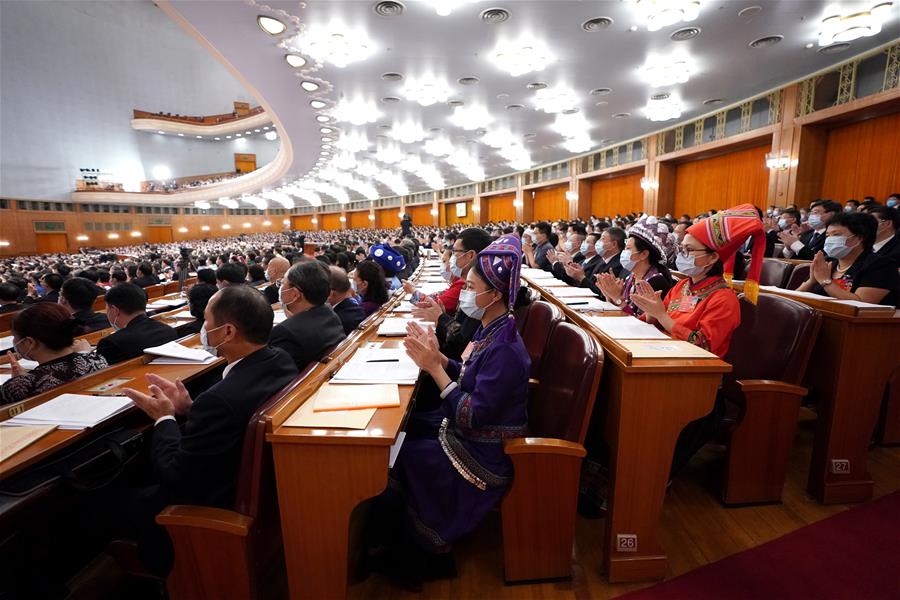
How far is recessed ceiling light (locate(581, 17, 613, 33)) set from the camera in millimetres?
5938

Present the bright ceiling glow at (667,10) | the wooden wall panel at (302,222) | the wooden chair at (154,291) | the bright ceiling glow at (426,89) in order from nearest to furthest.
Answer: the bright ceiling glow at (667,10) → the wooden chair at (154,291) → the bright ceiling glow at (426,89) → the wooden wall panel at (302,222)

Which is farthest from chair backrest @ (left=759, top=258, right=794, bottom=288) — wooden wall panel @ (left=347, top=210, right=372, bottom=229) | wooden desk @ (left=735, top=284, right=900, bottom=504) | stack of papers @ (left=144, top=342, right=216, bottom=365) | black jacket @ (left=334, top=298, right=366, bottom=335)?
wooden wall panel @ (left=347, top=210, right=372, bottom=229)

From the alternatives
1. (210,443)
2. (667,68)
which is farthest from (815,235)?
(210,443)

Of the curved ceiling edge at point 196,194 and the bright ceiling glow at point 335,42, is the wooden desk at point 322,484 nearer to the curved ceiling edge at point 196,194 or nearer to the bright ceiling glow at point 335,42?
the bright ceiling glow at point 335,42

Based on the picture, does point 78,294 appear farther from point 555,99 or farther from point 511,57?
A: point 555,99

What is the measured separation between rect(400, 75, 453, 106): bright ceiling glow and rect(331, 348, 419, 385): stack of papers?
742 cm

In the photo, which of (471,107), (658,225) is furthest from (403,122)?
(658,225)

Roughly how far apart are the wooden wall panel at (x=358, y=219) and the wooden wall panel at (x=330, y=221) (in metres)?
1.60

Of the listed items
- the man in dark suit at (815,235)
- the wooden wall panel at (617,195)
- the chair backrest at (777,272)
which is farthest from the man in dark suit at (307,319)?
the wooden wall panel at (617,195)

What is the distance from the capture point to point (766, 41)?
6.86 metres

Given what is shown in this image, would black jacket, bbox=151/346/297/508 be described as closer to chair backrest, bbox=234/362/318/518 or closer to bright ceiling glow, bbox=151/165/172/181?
chair backrest, bbox=234/362/318/518

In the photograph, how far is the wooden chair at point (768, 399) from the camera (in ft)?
7.06

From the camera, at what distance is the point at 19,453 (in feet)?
4.75

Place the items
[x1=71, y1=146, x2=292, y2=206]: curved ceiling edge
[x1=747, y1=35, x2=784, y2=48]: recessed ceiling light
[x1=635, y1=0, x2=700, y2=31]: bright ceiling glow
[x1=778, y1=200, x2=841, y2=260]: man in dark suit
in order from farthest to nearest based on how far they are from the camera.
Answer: [x1=71, y1=146, x2=292, y2=206]: curved ceiling edge, [x1=747, y1=35, x2=784, y2=48]: recessed ceiling light, [x1=778, y1=200, x2=841, y2=260]: man in dark suit, [x1=635, y1=0, x2=700, y2=31]: bright ceiling glow
